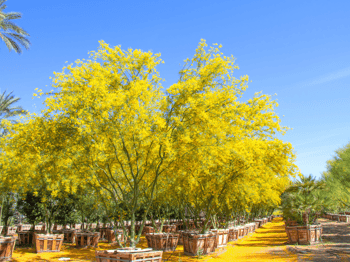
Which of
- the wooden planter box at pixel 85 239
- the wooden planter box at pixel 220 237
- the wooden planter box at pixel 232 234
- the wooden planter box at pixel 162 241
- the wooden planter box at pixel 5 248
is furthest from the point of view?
the wooden planter box at pixel 232 234

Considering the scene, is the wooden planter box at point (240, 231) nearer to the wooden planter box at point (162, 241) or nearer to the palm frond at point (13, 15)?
the wooden planter box at point (162, 241)

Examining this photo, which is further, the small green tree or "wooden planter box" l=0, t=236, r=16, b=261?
the small green tree

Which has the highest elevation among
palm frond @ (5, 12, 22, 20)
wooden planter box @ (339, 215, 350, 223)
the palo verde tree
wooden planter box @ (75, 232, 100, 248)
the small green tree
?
palm frond @ (5, 12, 22, 20)

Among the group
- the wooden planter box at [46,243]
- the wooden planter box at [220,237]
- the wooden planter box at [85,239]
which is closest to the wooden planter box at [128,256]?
the wooden planter box at [46,243]

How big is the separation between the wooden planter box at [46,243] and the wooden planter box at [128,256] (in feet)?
21.1

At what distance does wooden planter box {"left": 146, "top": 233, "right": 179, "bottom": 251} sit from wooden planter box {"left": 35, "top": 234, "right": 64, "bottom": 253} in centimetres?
441

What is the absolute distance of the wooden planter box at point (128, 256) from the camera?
7.34 metres

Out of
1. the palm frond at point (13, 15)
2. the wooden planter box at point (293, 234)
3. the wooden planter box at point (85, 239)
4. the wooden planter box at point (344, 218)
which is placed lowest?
the wooden planter box at point (344, 218)

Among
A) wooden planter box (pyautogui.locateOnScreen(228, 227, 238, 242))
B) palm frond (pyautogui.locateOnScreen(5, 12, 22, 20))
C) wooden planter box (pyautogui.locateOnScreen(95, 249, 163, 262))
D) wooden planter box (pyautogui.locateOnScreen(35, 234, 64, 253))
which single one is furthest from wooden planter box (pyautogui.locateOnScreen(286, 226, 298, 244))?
palm frond (pyautogui.locateOnScreen(5, 12, 22, 20))

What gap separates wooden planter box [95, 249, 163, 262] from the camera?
734cm

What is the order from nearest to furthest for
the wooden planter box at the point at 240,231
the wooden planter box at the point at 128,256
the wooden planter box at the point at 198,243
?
the wooden planter box at the point at 128,256 → the wooden planter box at the point at 198,243 → the wooden planter box at the point at 240,231

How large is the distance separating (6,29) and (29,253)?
47.2 ft

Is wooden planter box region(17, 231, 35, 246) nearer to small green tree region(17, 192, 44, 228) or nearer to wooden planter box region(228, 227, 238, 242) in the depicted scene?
small green tree region(17, 192, 44, 228)

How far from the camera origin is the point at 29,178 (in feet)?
47.7
